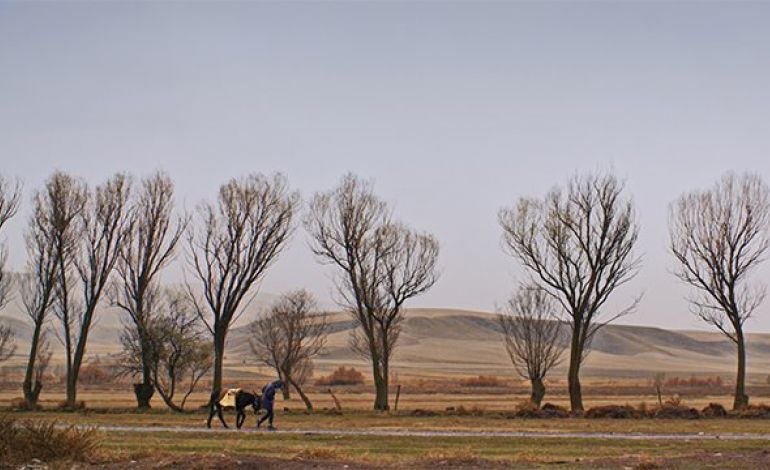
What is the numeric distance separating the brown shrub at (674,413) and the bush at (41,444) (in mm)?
29655

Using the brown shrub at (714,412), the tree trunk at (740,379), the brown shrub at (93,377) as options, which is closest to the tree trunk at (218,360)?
the brown shrub at (714,412)

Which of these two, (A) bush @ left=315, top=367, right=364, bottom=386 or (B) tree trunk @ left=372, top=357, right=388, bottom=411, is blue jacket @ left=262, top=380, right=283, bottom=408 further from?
(A) bush @ left=315, top=367, right=364, bottom=386

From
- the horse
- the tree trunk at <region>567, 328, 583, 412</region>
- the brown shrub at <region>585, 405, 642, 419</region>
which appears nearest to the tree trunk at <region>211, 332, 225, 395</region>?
the horse

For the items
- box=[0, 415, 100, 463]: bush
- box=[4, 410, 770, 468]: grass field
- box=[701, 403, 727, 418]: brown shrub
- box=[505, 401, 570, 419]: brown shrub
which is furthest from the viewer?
box=[505, 401, 570, 419]: brown shrub

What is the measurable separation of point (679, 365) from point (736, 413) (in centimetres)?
16100

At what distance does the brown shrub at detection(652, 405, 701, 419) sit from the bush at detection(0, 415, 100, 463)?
2966 centimetres

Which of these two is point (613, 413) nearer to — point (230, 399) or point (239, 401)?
point (239, 401)

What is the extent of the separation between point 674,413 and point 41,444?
103ft

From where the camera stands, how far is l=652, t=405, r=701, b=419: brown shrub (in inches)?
1663

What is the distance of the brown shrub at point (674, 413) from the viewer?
42.2 metres

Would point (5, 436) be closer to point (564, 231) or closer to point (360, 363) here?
point (564, 231)

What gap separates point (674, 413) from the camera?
4288cm

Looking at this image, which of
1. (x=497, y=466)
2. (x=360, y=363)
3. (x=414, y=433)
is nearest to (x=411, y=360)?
(x=360, y=363)

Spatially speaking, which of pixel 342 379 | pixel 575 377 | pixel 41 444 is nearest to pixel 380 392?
pixel 575 377
